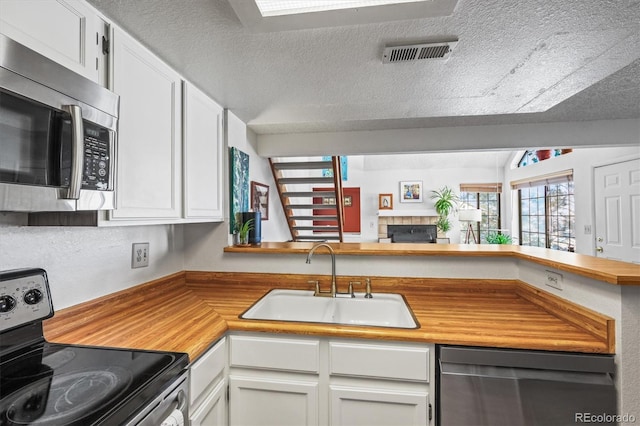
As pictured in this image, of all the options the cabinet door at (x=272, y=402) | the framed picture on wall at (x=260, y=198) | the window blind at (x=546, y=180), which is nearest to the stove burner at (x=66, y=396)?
the cabinet door at (x=272, y=402)

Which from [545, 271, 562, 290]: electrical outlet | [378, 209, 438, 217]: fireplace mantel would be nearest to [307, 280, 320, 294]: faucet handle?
[545, 271, 562, 290]: electrical outlet

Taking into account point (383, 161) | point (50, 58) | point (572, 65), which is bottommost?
point (50, 58)

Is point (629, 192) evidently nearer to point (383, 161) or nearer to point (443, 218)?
point (443, 218)

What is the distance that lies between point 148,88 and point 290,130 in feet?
5.35

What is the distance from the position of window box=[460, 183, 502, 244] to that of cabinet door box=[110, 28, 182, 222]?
6827mm

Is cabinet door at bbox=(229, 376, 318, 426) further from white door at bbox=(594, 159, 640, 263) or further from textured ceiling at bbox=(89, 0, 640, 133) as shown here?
white door at bbox=(594, 159, 640, 263)

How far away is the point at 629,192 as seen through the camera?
328 cm

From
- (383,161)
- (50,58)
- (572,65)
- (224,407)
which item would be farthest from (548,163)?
(50,58)

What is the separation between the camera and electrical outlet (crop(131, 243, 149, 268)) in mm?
1638

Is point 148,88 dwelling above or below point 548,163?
below

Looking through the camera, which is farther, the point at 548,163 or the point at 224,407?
the point at 548,163

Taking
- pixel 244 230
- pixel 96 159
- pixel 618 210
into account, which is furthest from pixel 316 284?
pixel 618 210

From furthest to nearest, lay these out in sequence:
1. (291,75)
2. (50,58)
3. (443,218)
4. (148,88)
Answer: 1. (443,218)
2. (291,75)
3. (148,88)
4. (50,58)

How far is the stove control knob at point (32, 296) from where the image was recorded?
1.02m
